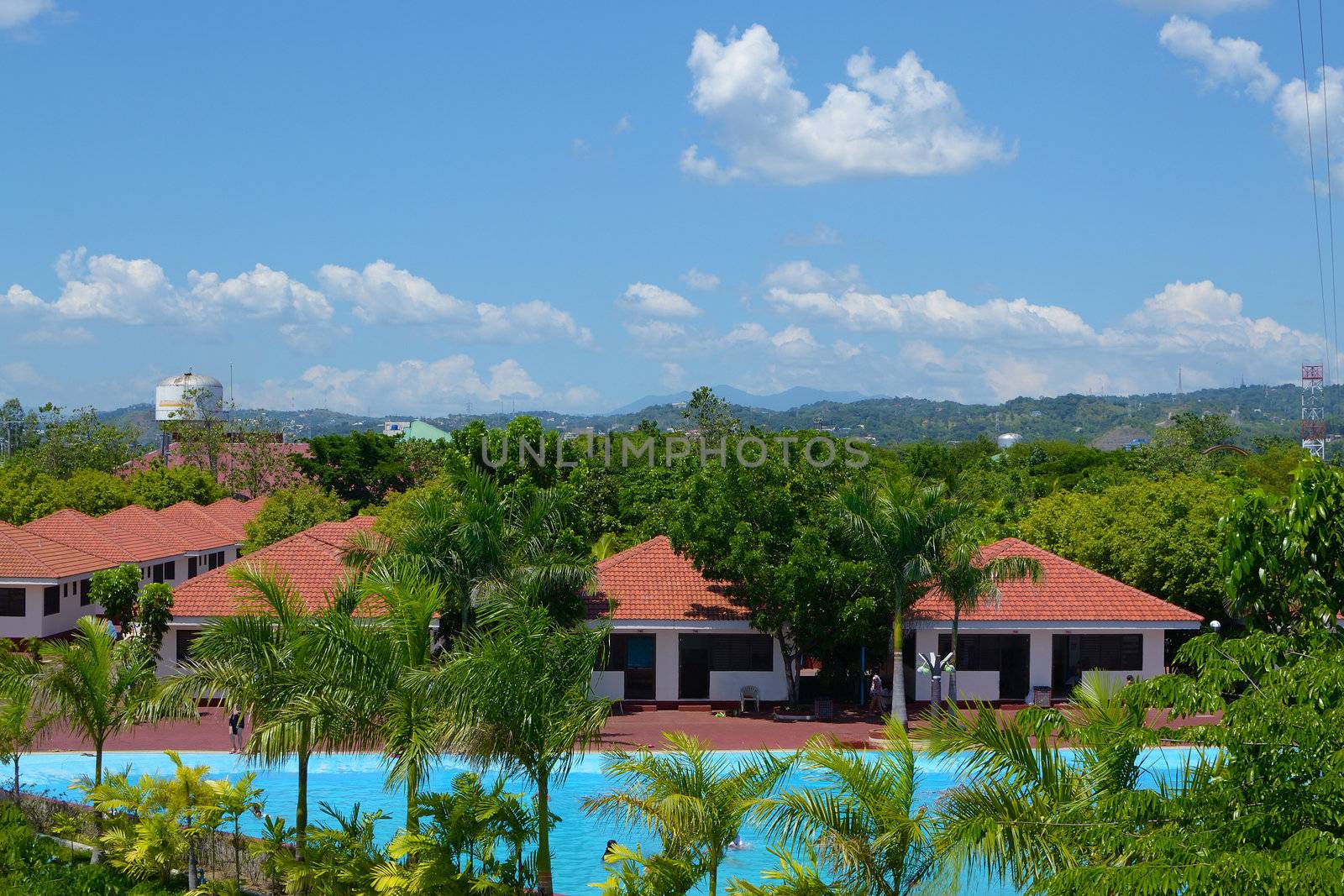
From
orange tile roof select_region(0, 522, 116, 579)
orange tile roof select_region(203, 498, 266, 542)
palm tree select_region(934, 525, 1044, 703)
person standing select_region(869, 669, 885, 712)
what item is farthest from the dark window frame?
palm tree select_region(934, 525, 1044, 703)

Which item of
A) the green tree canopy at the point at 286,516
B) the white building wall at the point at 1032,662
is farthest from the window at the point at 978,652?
the green tree canopy at the point at 286,516

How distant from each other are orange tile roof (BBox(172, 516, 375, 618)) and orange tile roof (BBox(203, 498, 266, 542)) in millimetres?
21649

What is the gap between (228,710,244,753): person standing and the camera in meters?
24.2

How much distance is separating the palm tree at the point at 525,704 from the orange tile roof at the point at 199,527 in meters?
37.9

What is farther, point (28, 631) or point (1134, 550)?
point (28, 631)

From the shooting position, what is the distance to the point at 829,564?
26.2 meters

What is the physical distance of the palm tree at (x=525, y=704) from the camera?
1303 centimetres

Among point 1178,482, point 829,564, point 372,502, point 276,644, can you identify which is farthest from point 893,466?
point 276,644

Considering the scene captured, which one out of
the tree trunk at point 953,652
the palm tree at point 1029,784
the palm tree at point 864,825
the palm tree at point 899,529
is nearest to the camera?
the palm tree at point 1029,784

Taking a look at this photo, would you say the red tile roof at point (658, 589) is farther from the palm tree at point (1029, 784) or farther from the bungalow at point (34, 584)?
the palm tree at point (1029, 784)

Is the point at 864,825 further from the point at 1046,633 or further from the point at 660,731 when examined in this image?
the point at 1046,633

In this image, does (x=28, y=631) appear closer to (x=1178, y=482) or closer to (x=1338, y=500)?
(x=1178, y=482)

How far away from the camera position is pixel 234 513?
57.6 m

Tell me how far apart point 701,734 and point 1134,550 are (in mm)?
12914
